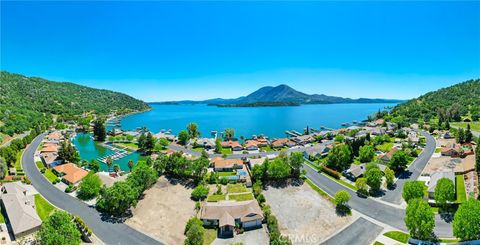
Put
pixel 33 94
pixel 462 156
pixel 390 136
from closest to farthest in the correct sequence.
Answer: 1. pixel 462 156
2. pixel 390 136
3. pixel 33 94

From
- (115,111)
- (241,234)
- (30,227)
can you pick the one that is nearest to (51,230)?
(30,227)

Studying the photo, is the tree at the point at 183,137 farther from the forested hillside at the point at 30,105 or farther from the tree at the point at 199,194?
the forested hillside at the point at 30,105

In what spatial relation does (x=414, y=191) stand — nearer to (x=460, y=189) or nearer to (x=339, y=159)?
(x=460, y=189)

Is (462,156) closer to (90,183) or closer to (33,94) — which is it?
(90,183)

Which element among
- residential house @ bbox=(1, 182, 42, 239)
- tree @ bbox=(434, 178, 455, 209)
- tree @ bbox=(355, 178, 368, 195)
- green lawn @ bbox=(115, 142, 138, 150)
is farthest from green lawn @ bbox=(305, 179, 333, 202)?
green lawn @ bbox=(115, 142, 138, 150)

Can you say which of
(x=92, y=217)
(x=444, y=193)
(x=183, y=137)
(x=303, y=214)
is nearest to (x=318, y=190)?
(x=303, y=214)

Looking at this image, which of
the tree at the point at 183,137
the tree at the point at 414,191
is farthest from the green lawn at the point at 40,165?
the tree at the point at 414,191
